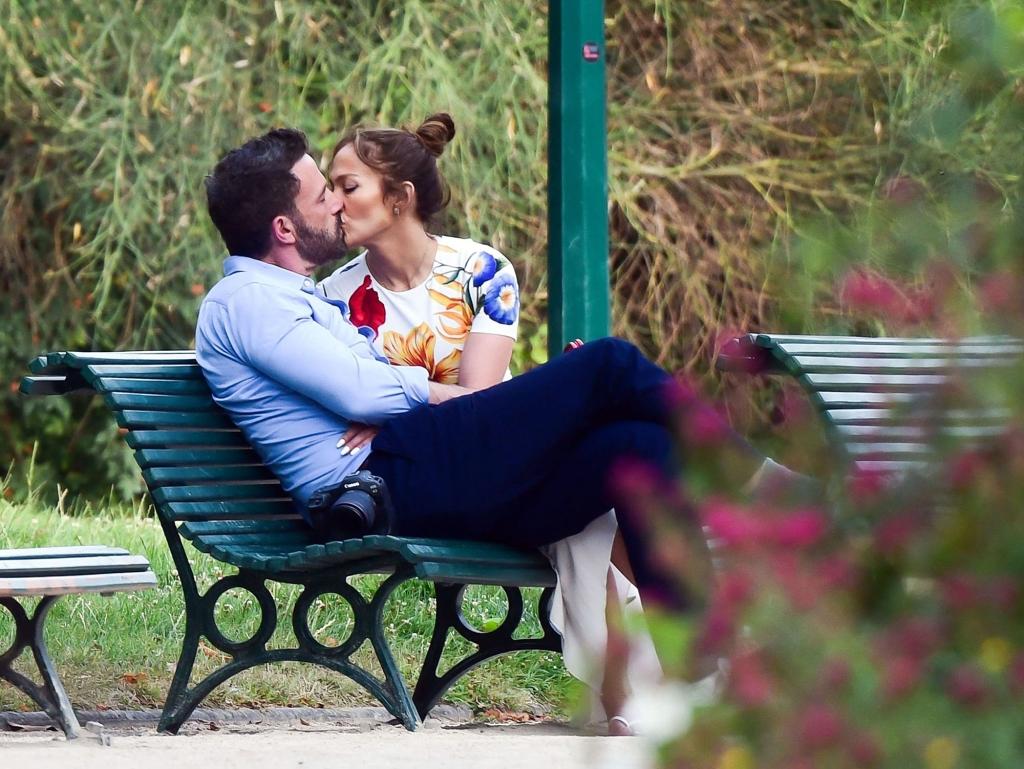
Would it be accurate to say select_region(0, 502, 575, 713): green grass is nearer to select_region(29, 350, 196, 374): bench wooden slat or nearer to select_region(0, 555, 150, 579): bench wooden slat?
select_region(0, 555, 150, 579): bench wooden slat

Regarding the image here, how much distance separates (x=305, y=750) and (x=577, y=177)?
166 cm

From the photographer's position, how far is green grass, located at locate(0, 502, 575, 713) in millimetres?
4176

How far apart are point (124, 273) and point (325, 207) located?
14.7 ft

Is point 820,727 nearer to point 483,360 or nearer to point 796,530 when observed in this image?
point 796,530

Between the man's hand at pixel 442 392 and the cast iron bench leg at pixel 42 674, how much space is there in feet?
2.96

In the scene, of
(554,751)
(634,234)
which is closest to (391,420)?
(554,751)

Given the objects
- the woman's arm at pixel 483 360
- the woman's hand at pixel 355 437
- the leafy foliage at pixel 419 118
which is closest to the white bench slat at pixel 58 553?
the woman's hand at pixel 355 437

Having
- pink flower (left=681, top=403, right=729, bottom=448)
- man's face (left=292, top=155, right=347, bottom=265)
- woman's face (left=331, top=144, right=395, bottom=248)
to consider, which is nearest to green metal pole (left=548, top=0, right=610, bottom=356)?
woman's face (left=331, top=144, right=395, bottom=248)

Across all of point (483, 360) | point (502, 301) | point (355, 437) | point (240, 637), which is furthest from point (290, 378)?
point (240, 637)

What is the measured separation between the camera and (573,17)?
4.32 meters

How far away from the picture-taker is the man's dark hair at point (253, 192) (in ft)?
12.7

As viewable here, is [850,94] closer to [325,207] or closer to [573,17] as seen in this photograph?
[573,17]

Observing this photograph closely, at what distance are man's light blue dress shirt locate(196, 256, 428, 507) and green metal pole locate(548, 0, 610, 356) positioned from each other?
1.99 feet

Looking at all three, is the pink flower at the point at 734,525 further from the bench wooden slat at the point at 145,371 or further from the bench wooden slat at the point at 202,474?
the bench wooden slat at the point at 145,371
